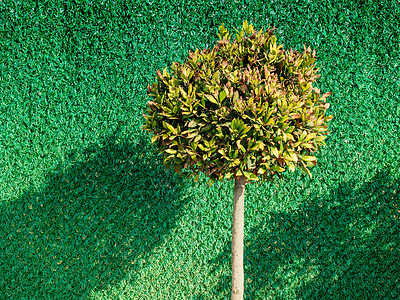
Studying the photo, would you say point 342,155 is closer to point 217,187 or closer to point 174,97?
point 217,187

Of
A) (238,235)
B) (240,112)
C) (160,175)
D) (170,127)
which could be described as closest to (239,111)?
(240,112)

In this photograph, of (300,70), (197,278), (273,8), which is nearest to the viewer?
(300,70)

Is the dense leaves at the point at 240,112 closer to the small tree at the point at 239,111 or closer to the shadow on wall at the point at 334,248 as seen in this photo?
the small tree at the point at 239,111

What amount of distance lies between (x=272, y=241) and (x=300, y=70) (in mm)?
1971

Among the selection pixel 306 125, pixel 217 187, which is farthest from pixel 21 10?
pixel 306 125

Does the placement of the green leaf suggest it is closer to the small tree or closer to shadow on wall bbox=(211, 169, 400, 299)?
the small tree

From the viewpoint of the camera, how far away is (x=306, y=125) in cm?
236

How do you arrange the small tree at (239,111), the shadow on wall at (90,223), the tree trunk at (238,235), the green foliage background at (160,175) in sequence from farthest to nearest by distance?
the shadow on wall at (90,223) → the green foliage background at (160,175) → the tree trunk at (238,235) → the small tree at (239,111)

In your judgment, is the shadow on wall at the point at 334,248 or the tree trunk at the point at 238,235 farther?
the shadow on wall at the point at 334,248

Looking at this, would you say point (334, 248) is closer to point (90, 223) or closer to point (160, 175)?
point (160, 175)

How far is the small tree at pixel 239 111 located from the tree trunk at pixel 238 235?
1.17ft

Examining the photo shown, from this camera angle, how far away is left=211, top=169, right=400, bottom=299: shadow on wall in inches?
136

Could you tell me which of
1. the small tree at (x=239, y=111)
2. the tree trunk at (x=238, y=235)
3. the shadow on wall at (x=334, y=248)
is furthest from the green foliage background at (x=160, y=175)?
the small tree at (x=239, y=111)

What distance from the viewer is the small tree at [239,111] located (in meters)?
2.22
